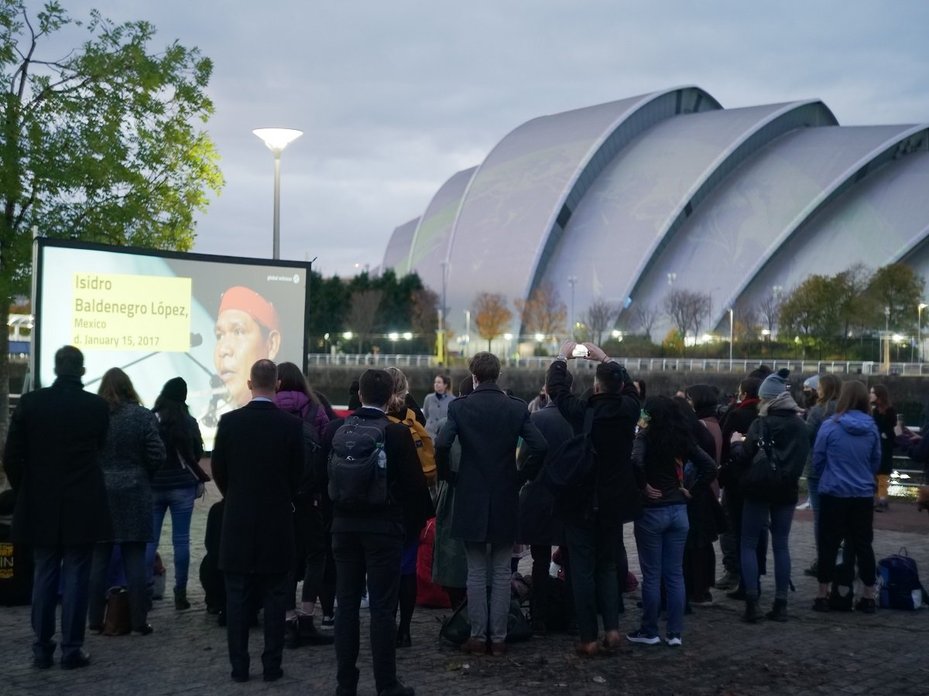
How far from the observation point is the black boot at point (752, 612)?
7.98 meters

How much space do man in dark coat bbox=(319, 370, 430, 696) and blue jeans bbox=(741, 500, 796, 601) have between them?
2934mm

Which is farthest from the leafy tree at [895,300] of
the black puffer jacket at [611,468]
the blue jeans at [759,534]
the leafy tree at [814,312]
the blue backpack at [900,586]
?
the black puffer jacket at [611,468]

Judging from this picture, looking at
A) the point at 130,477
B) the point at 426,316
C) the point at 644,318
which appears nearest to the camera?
the point at 130,477

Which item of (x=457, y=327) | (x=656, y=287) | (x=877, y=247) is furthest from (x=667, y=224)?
(x=457, y=327)

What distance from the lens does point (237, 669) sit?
20.6ft

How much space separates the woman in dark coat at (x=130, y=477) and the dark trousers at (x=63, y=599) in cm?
55

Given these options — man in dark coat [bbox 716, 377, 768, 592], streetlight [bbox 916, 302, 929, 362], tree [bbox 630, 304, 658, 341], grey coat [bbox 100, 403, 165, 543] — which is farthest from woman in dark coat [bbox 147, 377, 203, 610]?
tree [bbox 630, 304, 658, 341]

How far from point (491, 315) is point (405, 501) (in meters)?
67.7

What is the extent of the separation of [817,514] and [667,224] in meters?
61.0

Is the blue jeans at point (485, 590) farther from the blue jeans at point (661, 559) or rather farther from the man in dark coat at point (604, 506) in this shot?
the blue jeans at point (661, 559)

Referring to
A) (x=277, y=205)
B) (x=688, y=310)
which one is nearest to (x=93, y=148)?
(x=277, y=205)

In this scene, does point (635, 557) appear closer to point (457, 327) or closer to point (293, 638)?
point (293, 638)

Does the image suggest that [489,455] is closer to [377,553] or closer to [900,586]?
[377,553]

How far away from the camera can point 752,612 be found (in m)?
7.99
